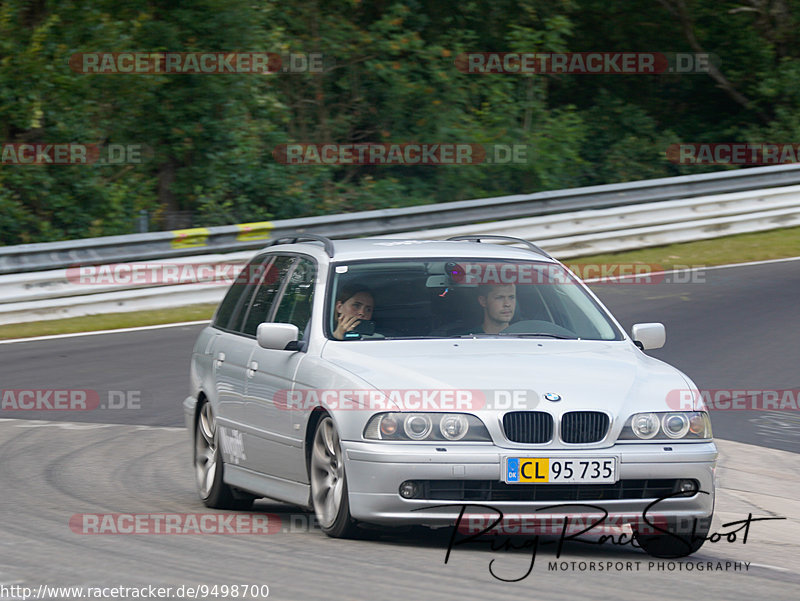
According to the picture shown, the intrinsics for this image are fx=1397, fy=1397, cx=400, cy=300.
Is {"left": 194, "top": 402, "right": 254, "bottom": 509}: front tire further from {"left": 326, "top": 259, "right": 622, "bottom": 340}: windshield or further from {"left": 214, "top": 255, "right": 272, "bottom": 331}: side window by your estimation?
{"left": 326, "top": 259, "right": 622, "bottom": 340}: windshield

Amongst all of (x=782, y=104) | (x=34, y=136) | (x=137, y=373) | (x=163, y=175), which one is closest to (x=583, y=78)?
(x=782, y=104)

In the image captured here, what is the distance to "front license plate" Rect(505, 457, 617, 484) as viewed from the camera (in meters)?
6.33

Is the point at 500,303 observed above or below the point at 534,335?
above

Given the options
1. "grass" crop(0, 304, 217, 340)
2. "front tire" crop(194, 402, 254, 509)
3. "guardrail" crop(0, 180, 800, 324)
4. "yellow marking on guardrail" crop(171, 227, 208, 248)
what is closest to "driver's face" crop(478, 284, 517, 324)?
"front tire" crop(194, 402, 254, 509)

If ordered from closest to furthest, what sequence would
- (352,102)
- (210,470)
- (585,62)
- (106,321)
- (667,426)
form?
(667,426), (210,470), (106,321), (352,102), (585,62)

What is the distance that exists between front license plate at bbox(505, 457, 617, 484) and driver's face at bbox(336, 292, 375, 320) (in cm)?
152

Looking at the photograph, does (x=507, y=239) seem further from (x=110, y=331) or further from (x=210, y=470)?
(x=110, y=331)

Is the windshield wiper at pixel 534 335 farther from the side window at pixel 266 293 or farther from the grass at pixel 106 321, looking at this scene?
the grass at pixel 106 321

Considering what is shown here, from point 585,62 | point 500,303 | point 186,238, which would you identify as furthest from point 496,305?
point 585,62

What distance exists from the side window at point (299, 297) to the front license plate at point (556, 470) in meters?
1.71

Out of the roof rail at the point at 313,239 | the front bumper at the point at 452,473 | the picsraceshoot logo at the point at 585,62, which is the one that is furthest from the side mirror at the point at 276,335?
the picsraceshoot logo at the point at 585,62

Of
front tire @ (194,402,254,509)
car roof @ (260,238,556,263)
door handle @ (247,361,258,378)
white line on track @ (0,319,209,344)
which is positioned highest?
car roof @ (260,238,556,263)

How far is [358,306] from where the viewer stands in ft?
24.7

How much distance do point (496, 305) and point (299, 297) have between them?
111 centimetres
